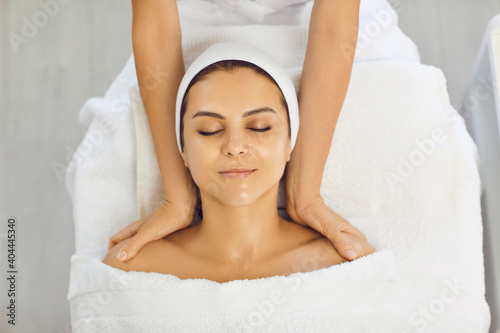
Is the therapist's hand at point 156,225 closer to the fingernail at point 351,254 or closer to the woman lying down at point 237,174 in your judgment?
the woman lying down at point 237,174

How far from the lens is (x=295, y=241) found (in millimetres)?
1273

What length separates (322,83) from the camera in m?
1.26

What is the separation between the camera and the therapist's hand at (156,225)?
1248 mm

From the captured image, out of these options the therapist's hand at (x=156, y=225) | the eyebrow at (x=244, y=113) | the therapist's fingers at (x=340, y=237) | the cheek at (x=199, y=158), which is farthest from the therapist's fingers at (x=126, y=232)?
the therapist's fingers at (x=340, y=237)

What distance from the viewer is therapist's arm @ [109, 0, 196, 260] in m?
1.28

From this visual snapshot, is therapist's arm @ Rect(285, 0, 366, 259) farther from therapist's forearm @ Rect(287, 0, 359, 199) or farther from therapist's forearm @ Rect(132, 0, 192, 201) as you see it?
therapist's forearm @ Rect(132, 0, 192, 201)

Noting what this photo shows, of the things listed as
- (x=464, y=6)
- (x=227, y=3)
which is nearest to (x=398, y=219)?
(x=227, y=3)

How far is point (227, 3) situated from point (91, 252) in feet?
2.52

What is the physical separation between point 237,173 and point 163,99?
0.31 metres

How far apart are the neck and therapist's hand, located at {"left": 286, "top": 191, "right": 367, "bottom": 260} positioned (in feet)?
0.22

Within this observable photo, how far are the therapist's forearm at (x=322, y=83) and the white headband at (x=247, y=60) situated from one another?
48 millimetres

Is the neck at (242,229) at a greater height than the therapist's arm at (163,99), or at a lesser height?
lesser

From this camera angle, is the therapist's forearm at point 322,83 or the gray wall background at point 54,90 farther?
the gray wall background at point 54,90

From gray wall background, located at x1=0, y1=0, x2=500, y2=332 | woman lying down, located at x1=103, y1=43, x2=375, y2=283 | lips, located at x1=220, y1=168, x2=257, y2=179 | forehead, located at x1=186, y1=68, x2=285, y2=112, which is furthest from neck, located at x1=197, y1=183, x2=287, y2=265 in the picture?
gray wall background, located at x1=0, y1=0, x2=500, y2=332
